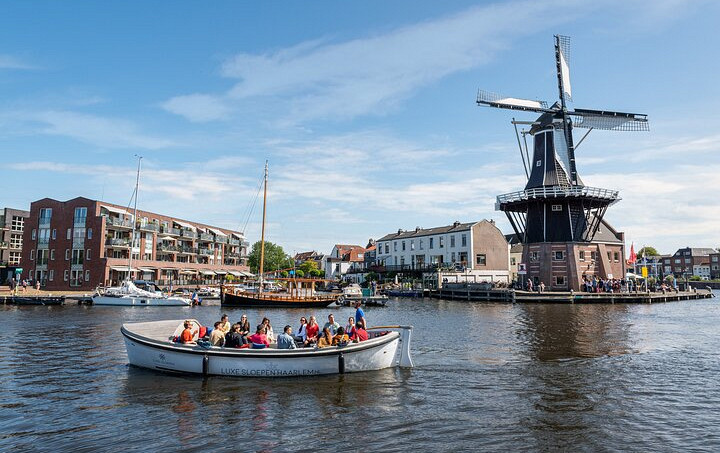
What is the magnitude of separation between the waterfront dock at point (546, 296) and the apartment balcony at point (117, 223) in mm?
48837

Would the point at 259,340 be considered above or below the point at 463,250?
below

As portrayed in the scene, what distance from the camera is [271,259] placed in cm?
13088

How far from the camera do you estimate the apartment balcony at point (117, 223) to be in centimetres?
7275

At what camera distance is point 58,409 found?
14359 millimetres

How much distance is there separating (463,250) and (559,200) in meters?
24.5

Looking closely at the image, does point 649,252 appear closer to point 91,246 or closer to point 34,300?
point 91,246

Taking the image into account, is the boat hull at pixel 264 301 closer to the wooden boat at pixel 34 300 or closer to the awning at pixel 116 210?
the wooden boat at pixel 34 300

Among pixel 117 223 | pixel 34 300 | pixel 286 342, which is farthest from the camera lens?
pixel 117 223

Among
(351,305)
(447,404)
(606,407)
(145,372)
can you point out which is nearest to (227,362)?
(145,372)

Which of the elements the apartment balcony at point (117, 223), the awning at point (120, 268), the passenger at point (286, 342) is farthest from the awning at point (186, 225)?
the passenger at point (286, 342)

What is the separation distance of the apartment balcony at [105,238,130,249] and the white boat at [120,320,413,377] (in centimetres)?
5891

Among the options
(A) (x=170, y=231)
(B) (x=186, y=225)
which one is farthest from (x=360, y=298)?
(B) (x=186, y=225)

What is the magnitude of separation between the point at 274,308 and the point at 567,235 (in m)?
37.7

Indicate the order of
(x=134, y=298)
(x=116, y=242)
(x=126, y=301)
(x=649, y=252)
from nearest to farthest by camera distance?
(x=126, y=301), (x=134, y=298), (x=116, y=242), (x=649, y=252)
